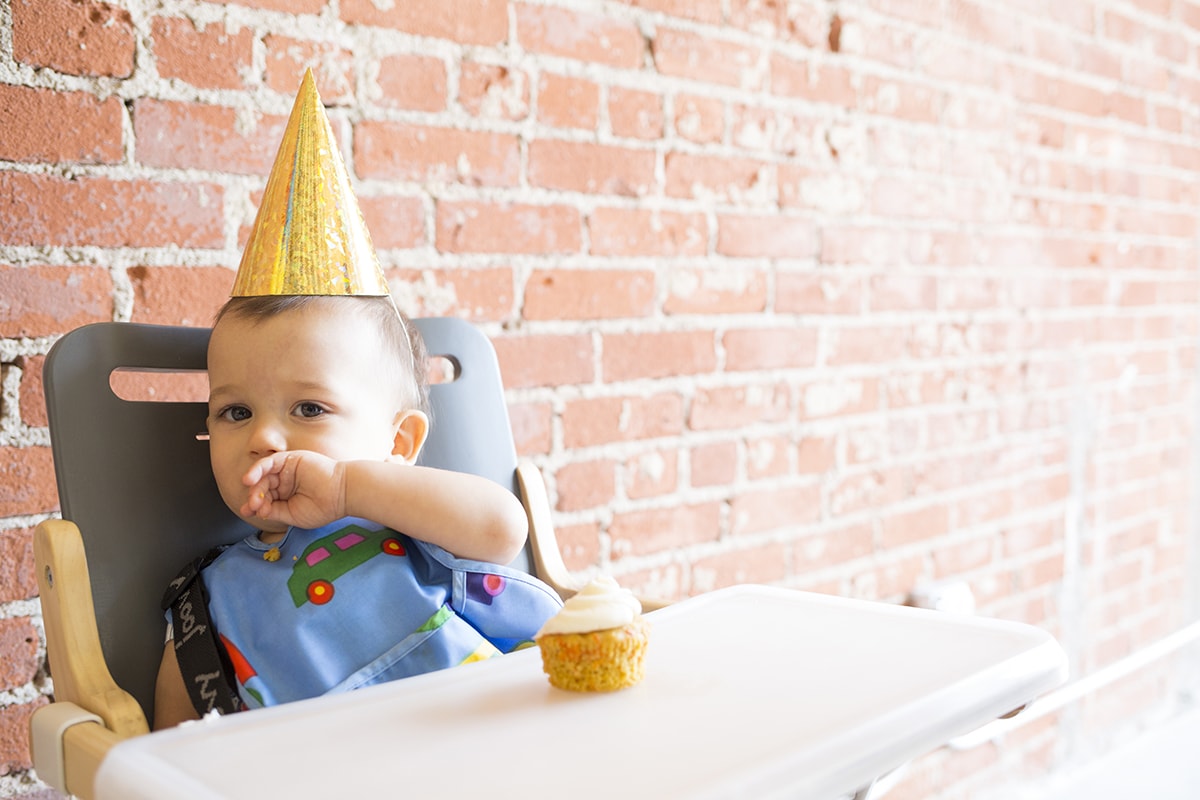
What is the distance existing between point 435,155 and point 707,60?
1.55 ft

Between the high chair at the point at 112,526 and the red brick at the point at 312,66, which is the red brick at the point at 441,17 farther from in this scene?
the high chair at the point at 112,526

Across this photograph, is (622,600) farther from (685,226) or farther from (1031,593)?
(1031,593)

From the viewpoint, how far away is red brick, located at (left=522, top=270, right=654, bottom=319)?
4.59 feet

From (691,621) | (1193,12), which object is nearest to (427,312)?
(691,621)

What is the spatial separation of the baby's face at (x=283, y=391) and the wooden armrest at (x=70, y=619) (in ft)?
0.45

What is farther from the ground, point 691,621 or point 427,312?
point 427,312

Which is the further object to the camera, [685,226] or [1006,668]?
[685,226]

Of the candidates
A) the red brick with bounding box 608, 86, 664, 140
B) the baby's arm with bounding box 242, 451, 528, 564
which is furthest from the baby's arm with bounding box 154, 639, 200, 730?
the red brick with bounding box 608, 86, 664, 140

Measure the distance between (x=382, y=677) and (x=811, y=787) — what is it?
0.43m

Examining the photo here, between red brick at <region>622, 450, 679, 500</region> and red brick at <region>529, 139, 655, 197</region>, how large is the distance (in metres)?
0.35

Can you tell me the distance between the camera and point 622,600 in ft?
2.49

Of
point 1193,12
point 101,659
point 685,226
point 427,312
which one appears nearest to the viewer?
point 101,659

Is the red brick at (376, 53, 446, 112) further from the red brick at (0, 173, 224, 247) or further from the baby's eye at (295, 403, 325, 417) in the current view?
the baby's eye at (295, 403, 325, 417)

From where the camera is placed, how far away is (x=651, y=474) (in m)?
1.54
